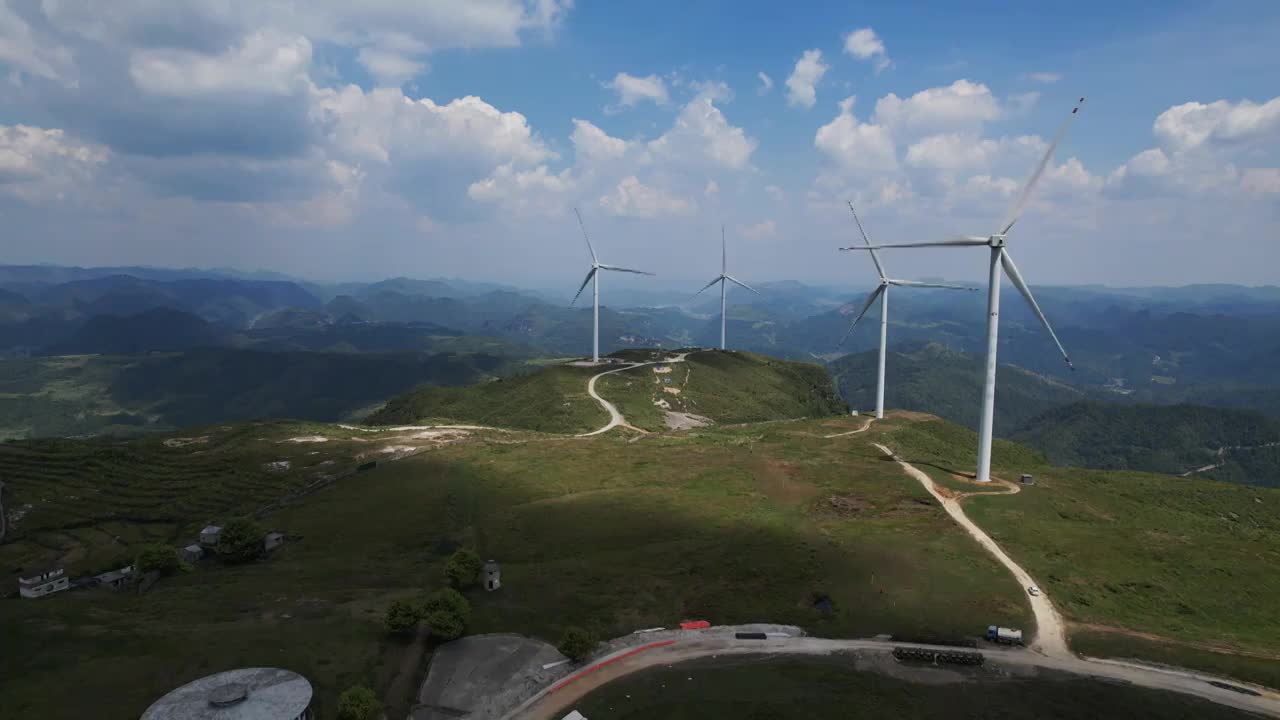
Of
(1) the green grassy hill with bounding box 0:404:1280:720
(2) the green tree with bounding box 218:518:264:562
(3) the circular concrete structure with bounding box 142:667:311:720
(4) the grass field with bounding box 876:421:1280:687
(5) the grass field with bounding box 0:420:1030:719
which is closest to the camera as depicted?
(3) the circular concrete structure with bounding box 142:667:311:720

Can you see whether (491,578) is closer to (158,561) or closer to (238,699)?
(238,699)

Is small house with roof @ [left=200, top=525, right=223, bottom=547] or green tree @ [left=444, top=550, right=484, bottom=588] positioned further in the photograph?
small house with roof @ [left=200, top=525, right=223, bottom=547]

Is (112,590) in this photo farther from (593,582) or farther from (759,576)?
(759,576)

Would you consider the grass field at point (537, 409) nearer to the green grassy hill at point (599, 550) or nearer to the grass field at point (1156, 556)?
the green grassy hill at point (599, 550)

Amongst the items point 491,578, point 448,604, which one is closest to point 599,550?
point 491,578

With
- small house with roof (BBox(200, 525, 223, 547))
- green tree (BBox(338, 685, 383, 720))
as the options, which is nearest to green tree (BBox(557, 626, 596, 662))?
green tree (BBox(338, 685, 383, 720))

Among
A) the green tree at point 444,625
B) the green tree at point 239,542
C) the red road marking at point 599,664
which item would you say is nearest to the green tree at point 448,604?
the green tree at point 444,625

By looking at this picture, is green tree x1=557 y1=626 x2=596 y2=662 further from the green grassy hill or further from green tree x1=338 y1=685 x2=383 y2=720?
green tree x1=338 y1=685 x2=383 y2=720
